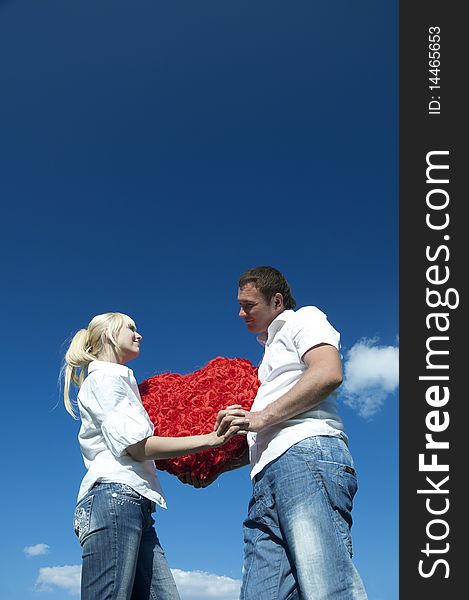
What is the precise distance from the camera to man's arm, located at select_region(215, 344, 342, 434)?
360 centimetres

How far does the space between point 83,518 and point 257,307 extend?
1541mm

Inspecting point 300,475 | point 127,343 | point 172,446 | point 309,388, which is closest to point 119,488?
point 172,446

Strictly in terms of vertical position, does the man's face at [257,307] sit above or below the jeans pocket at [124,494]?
above

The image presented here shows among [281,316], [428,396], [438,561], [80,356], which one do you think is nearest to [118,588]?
[80,356]

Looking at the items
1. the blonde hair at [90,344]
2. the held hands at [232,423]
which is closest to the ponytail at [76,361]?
the blonde hair at [90,344]

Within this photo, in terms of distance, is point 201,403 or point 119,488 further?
point 201,403

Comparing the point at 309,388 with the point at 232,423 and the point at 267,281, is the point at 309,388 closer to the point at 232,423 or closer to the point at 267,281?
the point at 232,423

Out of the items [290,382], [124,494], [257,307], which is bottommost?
[124,494]

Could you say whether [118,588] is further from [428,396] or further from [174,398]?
[428,396]

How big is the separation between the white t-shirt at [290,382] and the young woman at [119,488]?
213 mm

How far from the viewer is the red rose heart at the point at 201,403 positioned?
4.40m

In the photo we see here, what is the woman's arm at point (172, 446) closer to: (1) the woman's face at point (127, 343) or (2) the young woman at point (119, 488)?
(2) the young woman at point (119, 488)

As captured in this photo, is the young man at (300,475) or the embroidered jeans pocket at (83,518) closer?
the young man at (300,475)

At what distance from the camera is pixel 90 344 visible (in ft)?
14.5
